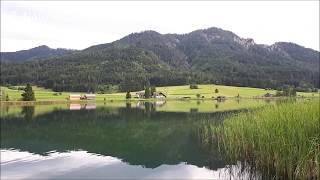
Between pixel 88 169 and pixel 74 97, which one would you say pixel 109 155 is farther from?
pixel 74 97

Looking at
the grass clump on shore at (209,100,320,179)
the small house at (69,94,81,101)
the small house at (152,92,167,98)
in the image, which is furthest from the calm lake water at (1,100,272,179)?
the small house at (152,92,167,98)

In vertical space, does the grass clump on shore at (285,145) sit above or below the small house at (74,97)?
above

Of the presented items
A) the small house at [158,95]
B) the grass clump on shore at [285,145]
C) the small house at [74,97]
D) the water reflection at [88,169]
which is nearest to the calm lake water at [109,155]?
the water reflection at [88,169]

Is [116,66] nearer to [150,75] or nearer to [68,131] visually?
[150,75]

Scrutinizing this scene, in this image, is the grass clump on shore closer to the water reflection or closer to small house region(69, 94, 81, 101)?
the water reflection

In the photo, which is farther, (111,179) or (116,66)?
(116,66)

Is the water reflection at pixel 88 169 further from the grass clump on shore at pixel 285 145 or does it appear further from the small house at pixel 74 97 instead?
the small house at pixel 74 97

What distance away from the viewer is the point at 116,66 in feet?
649

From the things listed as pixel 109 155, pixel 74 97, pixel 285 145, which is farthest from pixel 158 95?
pixel 285 145

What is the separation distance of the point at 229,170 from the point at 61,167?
7803 millimetres

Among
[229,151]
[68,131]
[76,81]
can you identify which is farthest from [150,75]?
[229,151]

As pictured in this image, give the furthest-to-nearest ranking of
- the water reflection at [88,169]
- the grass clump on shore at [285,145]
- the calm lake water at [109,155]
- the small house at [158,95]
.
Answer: the small house at [158,95] < the calm lake water at [109,155] < the water reflection at [88,169] < the grass clump on shore at [285,145]

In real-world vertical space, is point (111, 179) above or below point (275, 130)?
below

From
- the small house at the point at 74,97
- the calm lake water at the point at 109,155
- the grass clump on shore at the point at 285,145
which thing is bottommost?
the calm lake water at the point at 109,155
